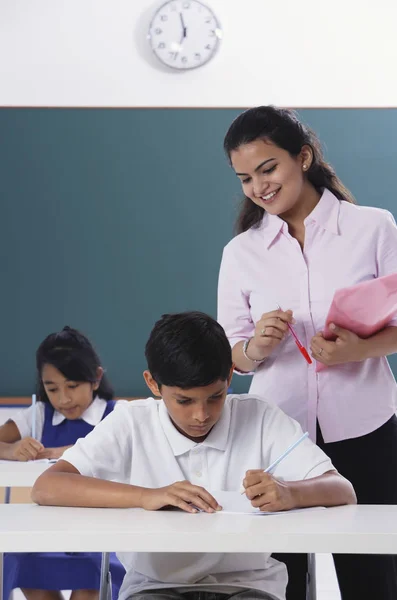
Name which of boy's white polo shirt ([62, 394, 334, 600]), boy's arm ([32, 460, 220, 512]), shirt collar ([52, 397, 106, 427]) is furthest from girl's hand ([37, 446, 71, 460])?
boy's arm ([32, 460, 220, 512])

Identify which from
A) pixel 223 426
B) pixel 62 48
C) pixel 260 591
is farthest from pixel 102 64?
pixel 260 591

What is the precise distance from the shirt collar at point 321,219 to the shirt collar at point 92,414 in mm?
1304

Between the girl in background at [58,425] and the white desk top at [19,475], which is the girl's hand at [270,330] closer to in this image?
the white desk top at [19,475]

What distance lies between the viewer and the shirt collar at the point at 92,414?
117 inches

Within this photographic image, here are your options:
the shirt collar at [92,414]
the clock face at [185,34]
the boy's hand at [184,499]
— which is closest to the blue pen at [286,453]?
the boy's hand at [184,499]

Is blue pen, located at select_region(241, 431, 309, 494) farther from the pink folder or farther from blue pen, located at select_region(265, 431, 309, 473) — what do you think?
the pink folder

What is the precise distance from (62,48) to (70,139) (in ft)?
1.58

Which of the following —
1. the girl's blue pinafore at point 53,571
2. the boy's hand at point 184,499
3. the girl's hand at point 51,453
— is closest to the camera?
the boy's hand at point 184,499

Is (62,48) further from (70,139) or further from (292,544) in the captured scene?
(292,544)

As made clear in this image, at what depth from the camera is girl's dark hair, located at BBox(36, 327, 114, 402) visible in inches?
117

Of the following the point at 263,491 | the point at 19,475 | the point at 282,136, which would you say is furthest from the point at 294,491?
the point at 19,475

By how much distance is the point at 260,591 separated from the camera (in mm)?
1439

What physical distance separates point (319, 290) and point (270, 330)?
6.8 inches

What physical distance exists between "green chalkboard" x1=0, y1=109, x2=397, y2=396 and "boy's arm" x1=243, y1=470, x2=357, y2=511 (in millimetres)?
2693
